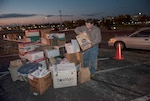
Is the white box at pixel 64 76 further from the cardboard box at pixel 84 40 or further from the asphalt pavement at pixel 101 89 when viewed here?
the cardboard box at pixel 84 40

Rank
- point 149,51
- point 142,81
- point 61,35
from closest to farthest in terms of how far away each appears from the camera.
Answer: point 142,81 < point 61,35 < point 149,51

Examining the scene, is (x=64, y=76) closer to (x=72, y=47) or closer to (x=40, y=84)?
(x=40, y=84)

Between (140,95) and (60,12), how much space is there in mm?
79317

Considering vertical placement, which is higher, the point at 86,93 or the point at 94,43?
the point at 94,43

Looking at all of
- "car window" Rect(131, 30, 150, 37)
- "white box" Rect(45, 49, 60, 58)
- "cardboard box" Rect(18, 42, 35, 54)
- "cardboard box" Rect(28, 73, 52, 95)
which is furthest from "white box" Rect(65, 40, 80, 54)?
"car window" Rect(131, 30, 150, 37)

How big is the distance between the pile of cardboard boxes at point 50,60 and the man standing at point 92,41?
406 mm

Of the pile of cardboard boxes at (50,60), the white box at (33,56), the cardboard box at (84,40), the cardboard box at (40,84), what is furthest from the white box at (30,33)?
the cardboard box at (40,84)

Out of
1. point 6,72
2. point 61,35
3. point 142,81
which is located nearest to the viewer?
point 142,81

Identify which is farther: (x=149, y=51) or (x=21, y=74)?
(x=149, y=51)

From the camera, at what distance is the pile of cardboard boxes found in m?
5.83

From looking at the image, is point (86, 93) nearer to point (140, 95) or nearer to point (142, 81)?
point (140, 95)

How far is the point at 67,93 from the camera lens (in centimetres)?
565

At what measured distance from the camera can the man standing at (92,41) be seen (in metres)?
6.57

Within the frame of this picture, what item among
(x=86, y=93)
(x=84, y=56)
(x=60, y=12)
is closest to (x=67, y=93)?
(x=86, y=93)
